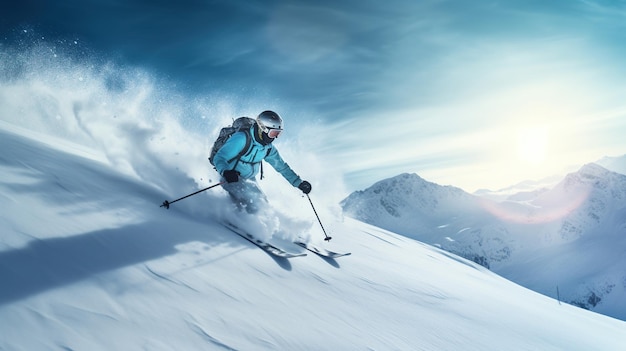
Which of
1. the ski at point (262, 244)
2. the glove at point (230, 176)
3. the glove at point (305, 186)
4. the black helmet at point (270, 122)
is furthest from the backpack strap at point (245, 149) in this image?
the glove at point (305, 186)

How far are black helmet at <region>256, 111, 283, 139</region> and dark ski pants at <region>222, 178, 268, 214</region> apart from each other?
990mm

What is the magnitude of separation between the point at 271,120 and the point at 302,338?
4.28m

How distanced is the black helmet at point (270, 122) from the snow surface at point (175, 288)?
4.76ft

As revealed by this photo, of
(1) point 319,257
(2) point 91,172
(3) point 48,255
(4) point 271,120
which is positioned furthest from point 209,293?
(4) point 271,120

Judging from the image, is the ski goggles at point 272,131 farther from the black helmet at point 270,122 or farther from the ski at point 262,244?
the ski at point 262,244

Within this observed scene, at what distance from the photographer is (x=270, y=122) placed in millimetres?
6574

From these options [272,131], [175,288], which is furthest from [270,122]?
[175,288]

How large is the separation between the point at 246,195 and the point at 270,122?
1.36 m

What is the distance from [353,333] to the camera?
349cm

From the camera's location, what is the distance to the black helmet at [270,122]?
6578mm

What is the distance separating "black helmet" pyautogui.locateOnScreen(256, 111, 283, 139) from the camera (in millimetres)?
6578

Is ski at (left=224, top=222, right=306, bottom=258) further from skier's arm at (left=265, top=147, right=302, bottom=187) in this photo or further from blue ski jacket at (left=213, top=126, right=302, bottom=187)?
skier's arm at (left=265, top=147, right=302, bottom=187)

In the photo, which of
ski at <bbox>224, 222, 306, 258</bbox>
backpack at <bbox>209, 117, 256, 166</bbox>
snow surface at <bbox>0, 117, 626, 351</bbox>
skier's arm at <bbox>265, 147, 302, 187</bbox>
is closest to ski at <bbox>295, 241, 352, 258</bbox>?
snow surface at <bbox>0, 117, 626, 351</bbox>

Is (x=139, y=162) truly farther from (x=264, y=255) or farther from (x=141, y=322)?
(x=141, y=322)
